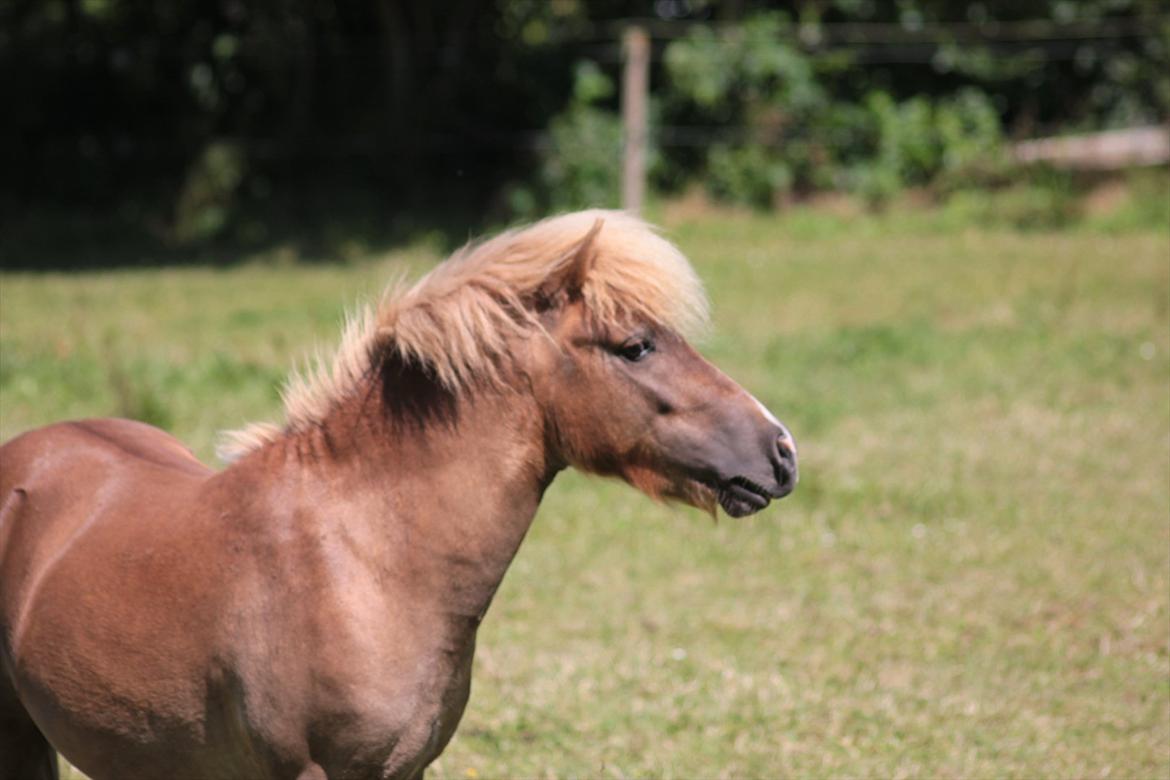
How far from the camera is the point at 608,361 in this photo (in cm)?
272

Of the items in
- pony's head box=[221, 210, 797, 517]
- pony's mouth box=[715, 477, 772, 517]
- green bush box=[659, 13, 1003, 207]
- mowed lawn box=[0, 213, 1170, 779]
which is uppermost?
pony's head box=[221, 210, 797, 517]

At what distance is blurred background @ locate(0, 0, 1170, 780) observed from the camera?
480 cm

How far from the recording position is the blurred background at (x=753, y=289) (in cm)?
480

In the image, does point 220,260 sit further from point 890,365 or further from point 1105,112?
point 1105,112

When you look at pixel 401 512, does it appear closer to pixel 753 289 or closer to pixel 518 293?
pixel 518 293

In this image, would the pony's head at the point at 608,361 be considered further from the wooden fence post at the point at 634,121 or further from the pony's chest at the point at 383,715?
the wooden fence post at the point at 634,121

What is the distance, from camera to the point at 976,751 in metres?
4.29

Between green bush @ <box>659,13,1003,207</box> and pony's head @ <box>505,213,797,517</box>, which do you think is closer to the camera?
pony's head @ <box>505,213,797,517</box>

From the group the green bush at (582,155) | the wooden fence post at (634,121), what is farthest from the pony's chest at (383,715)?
the green bush at (582,155)

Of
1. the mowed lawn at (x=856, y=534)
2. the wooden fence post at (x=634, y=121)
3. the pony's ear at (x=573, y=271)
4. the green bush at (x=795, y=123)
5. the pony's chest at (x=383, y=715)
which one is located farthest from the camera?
the green bush at (x=795, y=123)

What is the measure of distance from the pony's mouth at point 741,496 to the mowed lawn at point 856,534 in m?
0.37

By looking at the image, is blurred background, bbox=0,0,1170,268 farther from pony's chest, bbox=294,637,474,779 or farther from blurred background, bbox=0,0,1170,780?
pony's chest, bbox=294,637,474,779

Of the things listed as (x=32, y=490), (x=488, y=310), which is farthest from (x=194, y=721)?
(x=488, y=310)

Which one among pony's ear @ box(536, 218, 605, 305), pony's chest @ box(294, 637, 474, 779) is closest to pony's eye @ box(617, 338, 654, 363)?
pony's ear @ box(536, 218, 605, 305)
